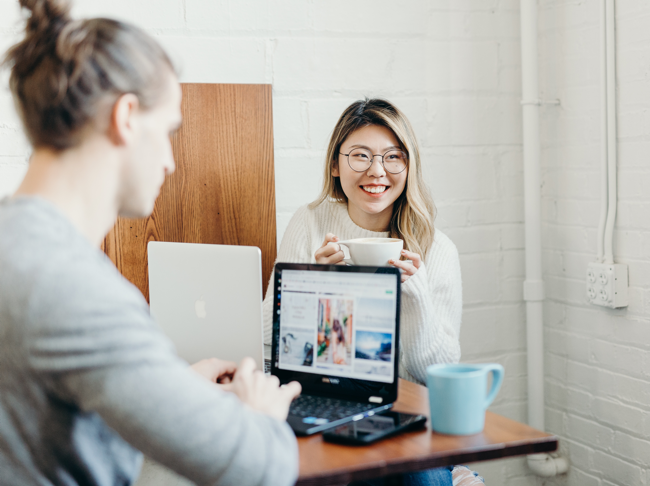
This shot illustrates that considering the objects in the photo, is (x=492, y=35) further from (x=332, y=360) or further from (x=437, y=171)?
(x=332, y=360)

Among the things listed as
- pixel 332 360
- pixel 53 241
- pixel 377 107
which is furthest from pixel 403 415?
pixel 377 107

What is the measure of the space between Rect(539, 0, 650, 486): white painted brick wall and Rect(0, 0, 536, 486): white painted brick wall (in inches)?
0.7

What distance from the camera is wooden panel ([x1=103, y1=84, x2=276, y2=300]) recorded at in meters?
1.79

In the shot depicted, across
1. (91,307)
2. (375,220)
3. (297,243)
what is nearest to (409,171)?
(375,220)

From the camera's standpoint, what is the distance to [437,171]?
2.13 m

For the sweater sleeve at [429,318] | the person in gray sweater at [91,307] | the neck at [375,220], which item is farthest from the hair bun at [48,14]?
the neck at [375,220]

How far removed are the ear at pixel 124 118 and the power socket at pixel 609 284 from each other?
1504 mm

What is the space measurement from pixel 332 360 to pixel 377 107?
0.83 meters

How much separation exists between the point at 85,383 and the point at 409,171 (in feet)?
3.88

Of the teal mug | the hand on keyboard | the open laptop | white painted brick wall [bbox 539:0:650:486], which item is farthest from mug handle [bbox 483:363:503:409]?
white painted brick wall [bbox 539:0:650:486]

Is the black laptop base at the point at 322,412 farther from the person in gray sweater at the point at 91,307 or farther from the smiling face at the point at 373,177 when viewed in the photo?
the smiling face at the point at 373,177

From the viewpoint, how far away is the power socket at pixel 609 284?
1.82 metres

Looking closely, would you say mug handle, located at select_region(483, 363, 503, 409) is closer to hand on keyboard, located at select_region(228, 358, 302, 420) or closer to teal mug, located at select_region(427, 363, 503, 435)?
teal mug, located at select_region(427, 363, 503, 435)

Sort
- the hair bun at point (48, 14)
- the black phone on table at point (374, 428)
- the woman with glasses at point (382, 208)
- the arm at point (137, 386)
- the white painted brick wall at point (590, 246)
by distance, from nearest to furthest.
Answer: the arm at point (137, 386) < the hair bun at point (48, 14) < the black phone on table at point (374, 428) < the woman with glasses at point (382, 208) < the white painted brick wall at point (590, 246)
